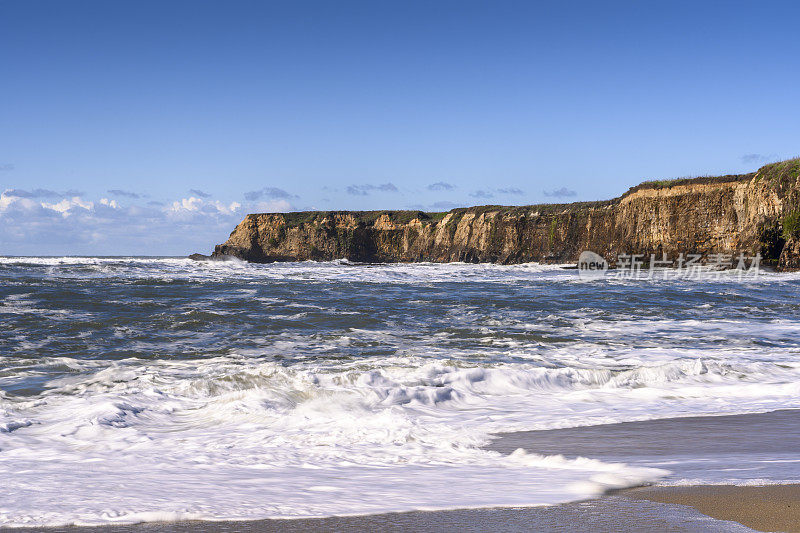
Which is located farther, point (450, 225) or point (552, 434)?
point (450, 225)

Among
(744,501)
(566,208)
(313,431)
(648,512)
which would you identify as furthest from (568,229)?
(648,512)

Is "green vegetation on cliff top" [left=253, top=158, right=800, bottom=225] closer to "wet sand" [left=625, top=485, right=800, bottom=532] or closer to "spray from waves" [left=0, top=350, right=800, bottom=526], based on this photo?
"spray from waves" [left=0, top=350, right=800, bottom=526]

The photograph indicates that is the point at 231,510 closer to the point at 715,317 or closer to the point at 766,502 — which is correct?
the point at 766,502

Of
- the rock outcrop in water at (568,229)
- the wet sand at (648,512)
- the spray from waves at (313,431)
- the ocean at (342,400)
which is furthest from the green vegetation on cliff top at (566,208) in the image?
the wet sand at (648,512)

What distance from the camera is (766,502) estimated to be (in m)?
2.98

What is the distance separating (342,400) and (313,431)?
4.06 ft

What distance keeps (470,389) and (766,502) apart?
13.0 feet

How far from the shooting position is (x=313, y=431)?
16.2 feet

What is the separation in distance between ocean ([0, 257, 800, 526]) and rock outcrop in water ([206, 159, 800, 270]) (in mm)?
26523

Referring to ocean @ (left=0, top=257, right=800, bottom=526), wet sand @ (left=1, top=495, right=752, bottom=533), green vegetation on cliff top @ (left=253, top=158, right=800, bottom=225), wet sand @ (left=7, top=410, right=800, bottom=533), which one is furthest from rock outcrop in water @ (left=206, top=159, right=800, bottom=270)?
wet sand @ (left=1, top=495, right=752, bottom=533)

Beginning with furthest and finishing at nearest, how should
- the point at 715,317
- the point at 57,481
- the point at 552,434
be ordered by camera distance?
the point at 715,317 → the point at 552,434 → the point at 57,481

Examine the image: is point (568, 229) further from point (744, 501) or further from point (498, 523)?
point (498, 523)

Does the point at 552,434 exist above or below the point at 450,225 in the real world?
below

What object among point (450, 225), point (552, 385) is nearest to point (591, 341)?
point (552, 385)
